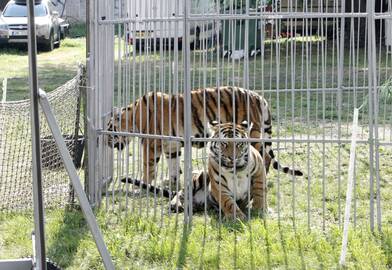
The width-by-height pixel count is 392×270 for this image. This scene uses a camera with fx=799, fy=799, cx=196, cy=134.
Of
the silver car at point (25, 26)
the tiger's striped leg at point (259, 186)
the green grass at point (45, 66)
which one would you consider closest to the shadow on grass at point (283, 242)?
the tiger's striped leg at point (259, 186)

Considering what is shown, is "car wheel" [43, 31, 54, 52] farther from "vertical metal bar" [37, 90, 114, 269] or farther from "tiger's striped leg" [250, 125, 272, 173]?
"vertical metal bar" [37, 90, 114, 269]

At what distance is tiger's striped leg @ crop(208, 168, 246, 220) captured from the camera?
21.3 ft

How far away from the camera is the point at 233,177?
21.7ft

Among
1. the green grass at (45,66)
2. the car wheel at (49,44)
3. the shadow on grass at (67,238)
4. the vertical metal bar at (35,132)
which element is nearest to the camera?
the vertical metal bar at (35,132)

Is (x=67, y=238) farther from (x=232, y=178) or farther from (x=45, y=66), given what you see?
(x=45, y=66)

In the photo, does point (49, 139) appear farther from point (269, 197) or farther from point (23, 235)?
point (269, 197)

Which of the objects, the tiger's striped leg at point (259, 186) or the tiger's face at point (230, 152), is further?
the tiger's striped leg at point (259, 186)

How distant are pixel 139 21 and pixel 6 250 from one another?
2060 millimetres

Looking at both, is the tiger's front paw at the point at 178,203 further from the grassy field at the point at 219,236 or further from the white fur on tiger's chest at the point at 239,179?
the white fur on tiger's chest at the point at 239,179

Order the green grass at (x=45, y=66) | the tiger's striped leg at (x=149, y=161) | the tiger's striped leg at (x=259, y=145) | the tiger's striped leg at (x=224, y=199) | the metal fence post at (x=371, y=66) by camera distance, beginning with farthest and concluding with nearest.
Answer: the green grass at (x=45, y=66) < the tiger's striped leg at (x=259, y=145) < the tiger's striped leg at (x=149, y=161) < the tiger's striped leg at (x=224, y=199) < the metal fence post at (x=371, y=66)

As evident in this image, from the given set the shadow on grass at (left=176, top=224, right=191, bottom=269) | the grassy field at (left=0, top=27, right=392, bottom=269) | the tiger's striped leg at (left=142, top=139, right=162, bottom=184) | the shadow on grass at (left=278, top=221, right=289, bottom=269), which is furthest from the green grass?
the shadow on grass at (left=278, top=221, right=289, bottom=269)

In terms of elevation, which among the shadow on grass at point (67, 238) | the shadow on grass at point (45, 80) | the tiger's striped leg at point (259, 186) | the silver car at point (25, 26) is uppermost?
the silver car at point (25, 26)

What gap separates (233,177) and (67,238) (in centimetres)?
147

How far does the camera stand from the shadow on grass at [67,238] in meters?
5.64
